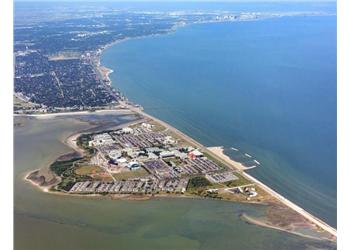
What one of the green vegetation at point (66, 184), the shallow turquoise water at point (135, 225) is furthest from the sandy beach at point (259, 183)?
the green vegetation at point (66, 184)

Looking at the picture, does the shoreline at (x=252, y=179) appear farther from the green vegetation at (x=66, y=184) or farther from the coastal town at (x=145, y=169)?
the green vegetation at (x=66, y=184)

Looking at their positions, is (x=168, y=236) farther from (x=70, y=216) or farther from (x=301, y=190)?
(x=301, y=190)

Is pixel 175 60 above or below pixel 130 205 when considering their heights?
above

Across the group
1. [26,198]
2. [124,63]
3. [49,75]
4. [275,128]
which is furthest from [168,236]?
[124,63]

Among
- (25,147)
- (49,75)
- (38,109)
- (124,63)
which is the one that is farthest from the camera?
(124,63)

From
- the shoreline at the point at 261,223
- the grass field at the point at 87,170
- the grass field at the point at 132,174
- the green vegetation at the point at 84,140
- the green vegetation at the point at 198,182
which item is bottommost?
the shoreline at the point at 261,223

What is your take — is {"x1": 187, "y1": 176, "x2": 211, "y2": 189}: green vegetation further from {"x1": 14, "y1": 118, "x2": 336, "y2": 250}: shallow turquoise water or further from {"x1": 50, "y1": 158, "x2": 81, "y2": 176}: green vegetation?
{"x1": 50, "y1": 158, "x2": 81, "y2": 176}: green vegetation
